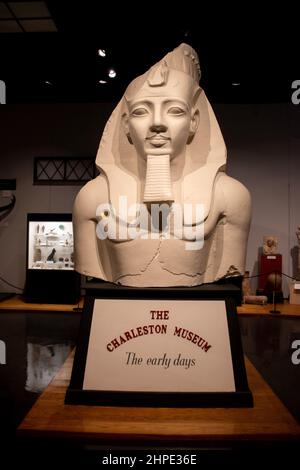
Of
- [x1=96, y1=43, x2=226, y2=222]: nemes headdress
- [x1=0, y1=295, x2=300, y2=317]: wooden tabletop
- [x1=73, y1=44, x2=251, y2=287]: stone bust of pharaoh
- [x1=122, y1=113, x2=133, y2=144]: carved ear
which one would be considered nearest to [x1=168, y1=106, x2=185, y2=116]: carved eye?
[x1=73, y1=44, x2=251, y2=287]: stone bust of pharaoh

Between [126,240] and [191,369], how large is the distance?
2.51 ft

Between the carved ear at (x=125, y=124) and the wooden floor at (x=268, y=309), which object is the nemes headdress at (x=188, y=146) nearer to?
the carved ear at (x=125, y=124)

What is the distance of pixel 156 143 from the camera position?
7.09ft

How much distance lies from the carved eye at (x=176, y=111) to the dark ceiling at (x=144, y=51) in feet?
3.51

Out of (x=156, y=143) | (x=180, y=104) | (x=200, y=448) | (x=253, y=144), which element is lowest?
(x=200, y=448)

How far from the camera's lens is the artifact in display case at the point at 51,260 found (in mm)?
4598

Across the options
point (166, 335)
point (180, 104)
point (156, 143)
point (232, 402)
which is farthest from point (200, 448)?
point (180, 104)

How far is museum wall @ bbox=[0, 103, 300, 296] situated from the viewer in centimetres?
491

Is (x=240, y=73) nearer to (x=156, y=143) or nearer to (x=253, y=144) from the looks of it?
(x=253, y=144)

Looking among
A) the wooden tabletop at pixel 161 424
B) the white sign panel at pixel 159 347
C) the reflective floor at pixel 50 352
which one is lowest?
the reflective floor at pixel 50 352

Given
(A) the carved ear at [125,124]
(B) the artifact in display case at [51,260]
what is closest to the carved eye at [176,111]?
(A) the carved ear at [125,124]

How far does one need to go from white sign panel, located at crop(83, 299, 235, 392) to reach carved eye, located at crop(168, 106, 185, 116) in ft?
3.42

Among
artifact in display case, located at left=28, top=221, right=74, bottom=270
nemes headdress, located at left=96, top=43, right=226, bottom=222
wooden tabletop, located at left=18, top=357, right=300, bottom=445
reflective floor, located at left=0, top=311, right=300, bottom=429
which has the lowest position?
reflective floor, located at left=0, top=311, right=300, bottom=429

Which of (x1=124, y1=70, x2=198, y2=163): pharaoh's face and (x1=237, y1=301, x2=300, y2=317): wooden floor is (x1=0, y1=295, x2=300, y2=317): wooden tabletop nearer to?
(x1=237, y1=301, x2=300, y2=317): wooden floor
